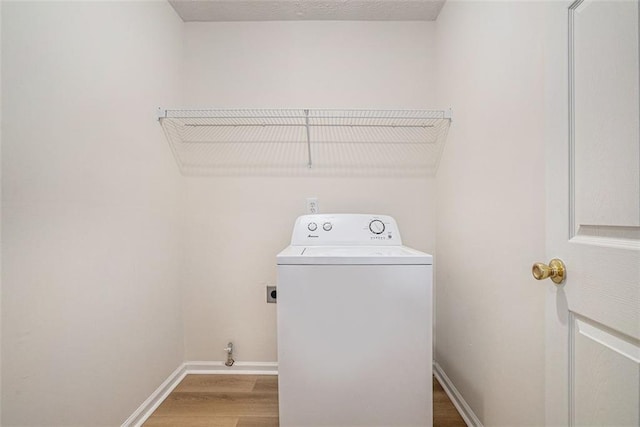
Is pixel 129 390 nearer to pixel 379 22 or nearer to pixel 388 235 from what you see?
pixel 388 235

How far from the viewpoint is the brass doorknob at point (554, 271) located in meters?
0.70

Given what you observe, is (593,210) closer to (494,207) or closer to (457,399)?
(494,207)

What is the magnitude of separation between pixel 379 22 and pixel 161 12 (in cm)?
137

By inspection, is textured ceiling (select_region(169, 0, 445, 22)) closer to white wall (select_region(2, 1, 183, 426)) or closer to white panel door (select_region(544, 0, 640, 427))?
white wall (select_region(2, 1, 183, 426))

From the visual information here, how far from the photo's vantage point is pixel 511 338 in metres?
1.02

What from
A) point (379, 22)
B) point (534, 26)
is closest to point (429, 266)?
point (534, 26)

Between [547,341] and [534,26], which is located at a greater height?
[534,26]

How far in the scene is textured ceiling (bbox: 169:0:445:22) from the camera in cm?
163

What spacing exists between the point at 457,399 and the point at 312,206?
1.37 meters

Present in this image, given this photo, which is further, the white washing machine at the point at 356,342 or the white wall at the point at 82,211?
the white washing machine at the point at 356,342

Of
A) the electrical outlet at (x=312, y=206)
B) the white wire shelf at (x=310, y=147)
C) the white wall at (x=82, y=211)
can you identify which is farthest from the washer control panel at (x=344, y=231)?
the white wall at (x=82, y=211)

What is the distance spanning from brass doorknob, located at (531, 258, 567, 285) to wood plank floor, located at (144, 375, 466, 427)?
1.07 m

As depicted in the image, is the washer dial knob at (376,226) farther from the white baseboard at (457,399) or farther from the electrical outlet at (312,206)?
the white baseboard at (457,399)

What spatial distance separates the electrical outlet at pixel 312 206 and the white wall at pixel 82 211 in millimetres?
889
